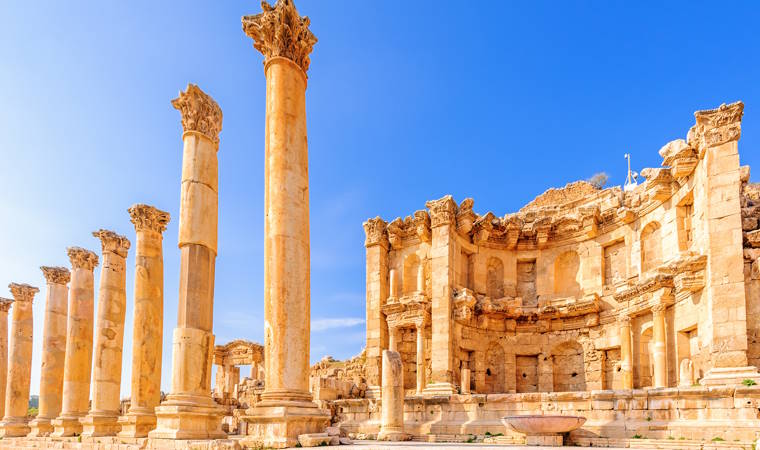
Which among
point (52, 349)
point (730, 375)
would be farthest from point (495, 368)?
point (52, 349)

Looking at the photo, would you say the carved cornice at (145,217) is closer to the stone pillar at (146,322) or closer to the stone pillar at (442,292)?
the stone pillar at (146,322)

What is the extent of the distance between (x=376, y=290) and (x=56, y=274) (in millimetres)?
13805

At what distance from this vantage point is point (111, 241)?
2158 cm

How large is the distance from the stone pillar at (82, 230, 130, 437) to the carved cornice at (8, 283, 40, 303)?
9.56m

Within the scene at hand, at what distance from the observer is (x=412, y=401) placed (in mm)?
20500

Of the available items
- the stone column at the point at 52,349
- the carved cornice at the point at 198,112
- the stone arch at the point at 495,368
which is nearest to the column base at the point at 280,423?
the carved cornice at the point at 198,112

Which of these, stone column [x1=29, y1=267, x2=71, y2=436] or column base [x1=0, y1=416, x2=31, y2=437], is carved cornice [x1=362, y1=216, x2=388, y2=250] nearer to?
stone column [x1=29, y1=267, x2=71, y2=436]

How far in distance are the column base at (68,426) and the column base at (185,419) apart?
31.4 feet

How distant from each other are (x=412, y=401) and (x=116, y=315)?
34.7 feet

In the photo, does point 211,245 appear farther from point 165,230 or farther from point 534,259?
point 534,259

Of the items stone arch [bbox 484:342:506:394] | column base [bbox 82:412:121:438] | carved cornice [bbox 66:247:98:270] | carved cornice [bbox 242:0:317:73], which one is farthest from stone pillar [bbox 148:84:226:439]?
stone arch [bbox 484:342:506:394]

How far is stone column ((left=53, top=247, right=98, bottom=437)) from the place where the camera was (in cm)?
2169

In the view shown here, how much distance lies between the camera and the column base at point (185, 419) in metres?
13.5

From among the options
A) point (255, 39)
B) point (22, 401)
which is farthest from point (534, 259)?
point (22, 401)
